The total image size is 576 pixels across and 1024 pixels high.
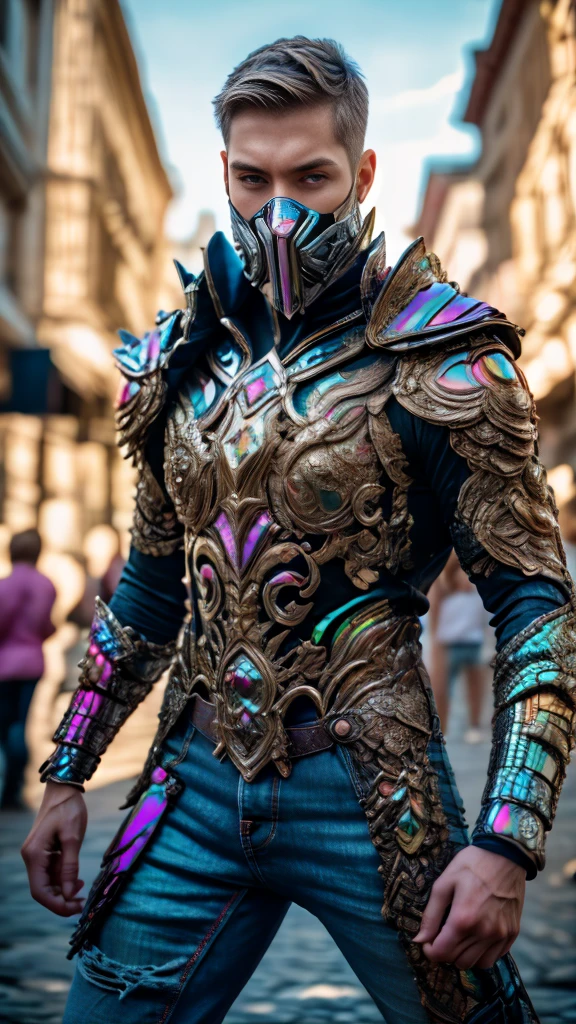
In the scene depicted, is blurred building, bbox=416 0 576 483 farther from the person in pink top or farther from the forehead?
the forehead

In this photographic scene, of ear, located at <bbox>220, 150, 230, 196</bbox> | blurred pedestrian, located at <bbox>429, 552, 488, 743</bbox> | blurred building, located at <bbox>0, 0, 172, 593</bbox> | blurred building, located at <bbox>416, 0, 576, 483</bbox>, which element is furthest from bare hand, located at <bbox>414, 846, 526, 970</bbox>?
blurred building, located at <bbox>0, 0, 172, 593</bbox>

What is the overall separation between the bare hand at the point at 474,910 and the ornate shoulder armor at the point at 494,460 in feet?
1.41

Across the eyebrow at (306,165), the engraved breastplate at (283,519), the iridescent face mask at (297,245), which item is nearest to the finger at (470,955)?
the engraved breastplate at (283,519)

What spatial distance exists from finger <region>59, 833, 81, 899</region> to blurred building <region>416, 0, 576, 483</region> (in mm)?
11060

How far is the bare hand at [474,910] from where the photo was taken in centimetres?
146

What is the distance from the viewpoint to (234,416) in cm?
192

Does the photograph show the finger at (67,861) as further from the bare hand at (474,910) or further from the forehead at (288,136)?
the forehead at (288,136)

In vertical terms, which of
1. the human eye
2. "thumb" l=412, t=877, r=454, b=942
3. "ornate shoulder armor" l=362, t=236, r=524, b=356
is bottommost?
"thumb" l=412, t=877, r=454, b=942

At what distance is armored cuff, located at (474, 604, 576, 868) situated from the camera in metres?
1.52

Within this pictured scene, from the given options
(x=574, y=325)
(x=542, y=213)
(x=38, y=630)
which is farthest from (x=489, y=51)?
(x=38, y=630)

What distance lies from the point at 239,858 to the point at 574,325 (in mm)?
15611

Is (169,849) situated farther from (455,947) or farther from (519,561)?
(519,561)

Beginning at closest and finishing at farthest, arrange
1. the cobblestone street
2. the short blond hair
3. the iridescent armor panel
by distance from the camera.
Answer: the iridescent armor panel, the short blond hair, the cobblestone street

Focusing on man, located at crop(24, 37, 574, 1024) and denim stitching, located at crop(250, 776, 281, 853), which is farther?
denim stitching, located at crop(250, 776, 281, 853)
